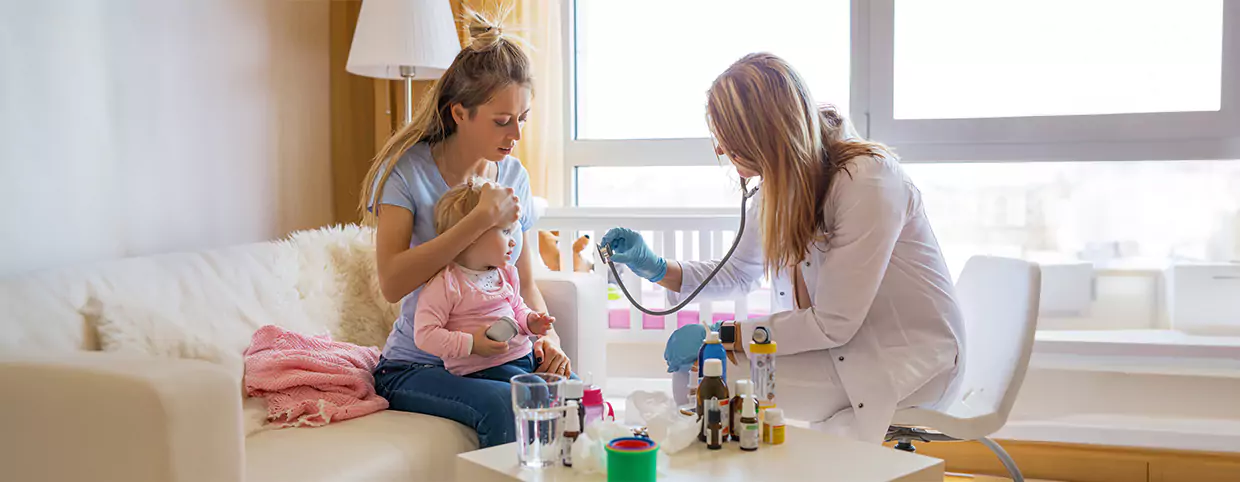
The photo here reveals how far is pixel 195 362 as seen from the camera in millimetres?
1270

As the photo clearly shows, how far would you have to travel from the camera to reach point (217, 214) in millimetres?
2479

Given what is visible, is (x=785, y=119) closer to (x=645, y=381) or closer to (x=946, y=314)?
(x=946, y=314)

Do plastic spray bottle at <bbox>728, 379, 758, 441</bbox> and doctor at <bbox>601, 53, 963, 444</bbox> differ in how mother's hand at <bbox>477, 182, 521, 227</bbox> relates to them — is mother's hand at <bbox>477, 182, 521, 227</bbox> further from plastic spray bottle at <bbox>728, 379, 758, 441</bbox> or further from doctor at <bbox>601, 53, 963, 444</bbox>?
plastic spray bottle at <bbox>728, 379, 758, 441</bbox>

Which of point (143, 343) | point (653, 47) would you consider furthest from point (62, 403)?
point (653, 47)

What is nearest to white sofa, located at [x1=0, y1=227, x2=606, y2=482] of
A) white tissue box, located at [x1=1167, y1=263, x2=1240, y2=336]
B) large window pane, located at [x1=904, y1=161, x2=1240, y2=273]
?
large window pane, located at [x1=904, y1=161, x2=1240, y2=273]

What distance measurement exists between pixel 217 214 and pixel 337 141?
24.4 inches

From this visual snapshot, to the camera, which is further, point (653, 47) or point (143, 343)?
point (653, 47)

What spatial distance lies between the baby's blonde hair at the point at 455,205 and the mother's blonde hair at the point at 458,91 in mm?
121

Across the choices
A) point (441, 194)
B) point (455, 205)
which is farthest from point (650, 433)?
point (441, 194)

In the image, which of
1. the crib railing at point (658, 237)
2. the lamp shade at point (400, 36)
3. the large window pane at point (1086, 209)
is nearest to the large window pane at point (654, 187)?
the crib railing at point (658, 237)

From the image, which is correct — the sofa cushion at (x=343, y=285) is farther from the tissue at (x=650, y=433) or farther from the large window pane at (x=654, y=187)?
the large window pane at (x=654, y=187)

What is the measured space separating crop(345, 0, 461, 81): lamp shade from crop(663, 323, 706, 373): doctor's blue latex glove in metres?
1.16

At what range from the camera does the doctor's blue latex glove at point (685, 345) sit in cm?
180

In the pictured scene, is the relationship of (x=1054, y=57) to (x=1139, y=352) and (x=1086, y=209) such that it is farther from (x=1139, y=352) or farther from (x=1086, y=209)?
(x=1139, y=352)
